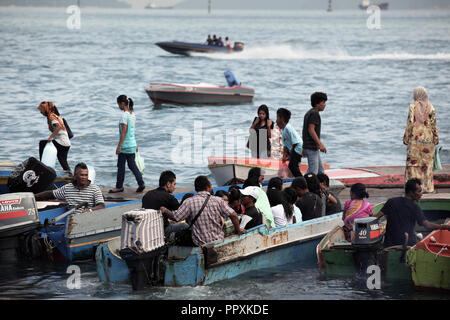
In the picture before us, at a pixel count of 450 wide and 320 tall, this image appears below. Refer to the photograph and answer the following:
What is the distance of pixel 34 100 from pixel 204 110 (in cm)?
1216

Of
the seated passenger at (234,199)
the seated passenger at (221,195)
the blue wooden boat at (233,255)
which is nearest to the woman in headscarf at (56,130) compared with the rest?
the seated passenger at (221,195)

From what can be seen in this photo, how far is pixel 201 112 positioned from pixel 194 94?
1340mm

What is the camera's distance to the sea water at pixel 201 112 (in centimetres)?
910

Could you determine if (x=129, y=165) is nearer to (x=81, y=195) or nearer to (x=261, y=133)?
(x=261, y=133)

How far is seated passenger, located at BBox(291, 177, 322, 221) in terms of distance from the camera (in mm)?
10117

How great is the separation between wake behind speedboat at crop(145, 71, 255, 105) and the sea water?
856 millimetres

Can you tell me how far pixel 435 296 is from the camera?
820cm

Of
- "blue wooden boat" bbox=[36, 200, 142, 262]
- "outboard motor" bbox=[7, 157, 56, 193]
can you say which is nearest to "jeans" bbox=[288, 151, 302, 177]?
"blue wooden boat" bbox=[36, 200, 142, 262]

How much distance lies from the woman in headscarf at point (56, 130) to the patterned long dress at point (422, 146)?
5.93 m

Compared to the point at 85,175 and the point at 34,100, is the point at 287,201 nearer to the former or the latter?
the point at 85,175

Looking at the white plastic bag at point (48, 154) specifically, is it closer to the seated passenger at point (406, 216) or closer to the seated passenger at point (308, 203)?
the seated passenger at point (308, 203)

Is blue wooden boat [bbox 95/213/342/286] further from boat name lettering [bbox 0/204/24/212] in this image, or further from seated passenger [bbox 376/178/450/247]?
boat name lettering [bbox 0/204/24/212]

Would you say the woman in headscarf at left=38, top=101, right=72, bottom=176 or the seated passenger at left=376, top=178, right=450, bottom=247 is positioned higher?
the woman in headscarf at left=38, top=101, right=72, bottom=176
